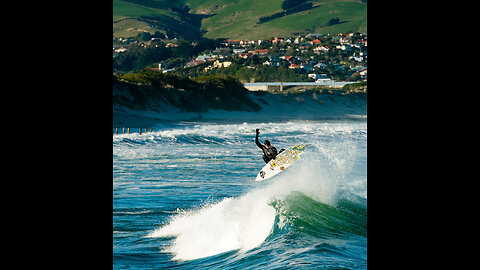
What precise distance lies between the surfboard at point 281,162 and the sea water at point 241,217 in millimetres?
212

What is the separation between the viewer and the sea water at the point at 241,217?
10.9 metres

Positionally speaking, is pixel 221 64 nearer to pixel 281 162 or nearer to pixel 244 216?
pixel 281 162

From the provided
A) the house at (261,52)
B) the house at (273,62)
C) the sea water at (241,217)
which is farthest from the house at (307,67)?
the sea water at (241,217)

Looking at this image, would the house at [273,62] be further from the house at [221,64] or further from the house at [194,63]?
→ the house at [194,63]

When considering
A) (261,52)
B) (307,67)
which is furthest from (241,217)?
(261,52)

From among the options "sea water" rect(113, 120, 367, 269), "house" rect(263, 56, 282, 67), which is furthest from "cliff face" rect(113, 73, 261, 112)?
"house" rect(263, 56, 282, 67)

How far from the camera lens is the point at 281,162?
15.3 m

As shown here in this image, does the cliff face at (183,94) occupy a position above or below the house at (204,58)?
below

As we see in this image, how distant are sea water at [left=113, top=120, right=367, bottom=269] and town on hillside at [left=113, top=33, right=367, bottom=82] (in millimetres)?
103760
